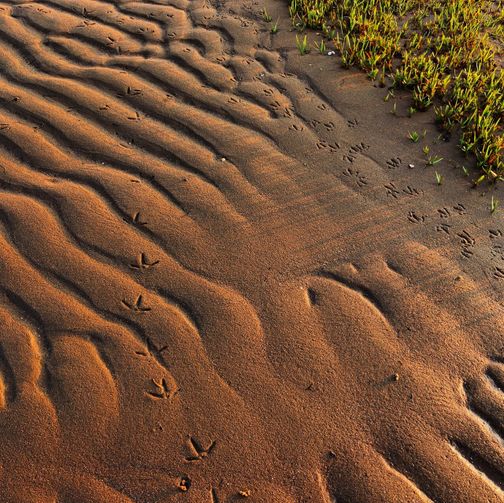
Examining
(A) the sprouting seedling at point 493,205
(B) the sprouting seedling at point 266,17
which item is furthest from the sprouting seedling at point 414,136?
(B) the sprouting seedling at point 266,17

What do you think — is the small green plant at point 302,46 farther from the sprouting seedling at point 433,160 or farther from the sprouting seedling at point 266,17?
the sprouting seedling at point 433,160

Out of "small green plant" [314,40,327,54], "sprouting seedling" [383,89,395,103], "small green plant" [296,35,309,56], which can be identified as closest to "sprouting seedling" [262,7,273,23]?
"small green plant" [296,35,309,56]

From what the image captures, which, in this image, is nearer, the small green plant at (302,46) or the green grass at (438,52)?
the green grass at (438,52)

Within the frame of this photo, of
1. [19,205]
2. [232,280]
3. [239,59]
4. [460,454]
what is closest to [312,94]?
[239,59]

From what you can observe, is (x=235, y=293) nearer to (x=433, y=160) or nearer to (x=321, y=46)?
(x=433, y=160)

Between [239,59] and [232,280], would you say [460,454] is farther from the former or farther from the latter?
[239,59]

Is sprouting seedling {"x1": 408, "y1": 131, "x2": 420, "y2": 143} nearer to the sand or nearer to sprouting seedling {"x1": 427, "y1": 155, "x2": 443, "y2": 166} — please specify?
the sand
